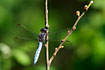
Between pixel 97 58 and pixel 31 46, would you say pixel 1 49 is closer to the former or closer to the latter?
pixel 31 46

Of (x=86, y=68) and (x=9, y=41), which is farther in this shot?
(x=9, y=41)

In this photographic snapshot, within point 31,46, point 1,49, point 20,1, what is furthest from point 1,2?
point 1,49

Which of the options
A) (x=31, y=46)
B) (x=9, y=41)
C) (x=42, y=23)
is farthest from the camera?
(x=42, y=23)

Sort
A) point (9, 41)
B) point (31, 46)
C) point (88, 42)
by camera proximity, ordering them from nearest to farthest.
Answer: point (88, 42) → point (31, 46) → point (9, 41)

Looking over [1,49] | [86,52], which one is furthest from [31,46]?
[86,52]

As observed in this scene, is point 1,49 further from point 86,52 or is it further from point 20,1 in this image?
point 20,1

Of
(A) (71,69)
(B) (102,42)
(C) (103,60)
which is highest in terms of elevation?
(B) (102,42)

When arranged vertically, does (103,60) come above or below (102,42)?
below
